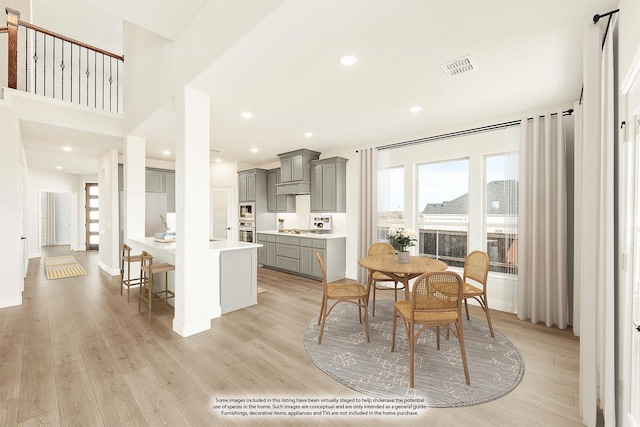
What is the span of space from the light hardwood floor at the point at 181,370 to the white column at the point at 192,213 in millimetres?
258

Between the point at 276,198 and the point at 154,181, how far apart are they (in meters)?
2.86

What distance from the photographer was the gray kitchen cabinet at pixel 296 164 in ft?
19.3

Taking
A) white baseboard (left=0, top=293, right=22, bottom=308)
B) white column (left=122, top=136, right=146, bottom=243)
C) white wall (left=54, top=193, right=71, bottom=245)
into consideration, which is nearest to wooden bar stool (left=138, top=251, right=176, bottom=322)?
white column (left=122, top=136, right=146, bottom=243)

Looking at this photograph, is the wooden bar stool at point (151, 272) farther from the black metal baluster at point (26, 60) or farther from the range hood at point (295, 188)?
the black metal baluster at point (26, 60)

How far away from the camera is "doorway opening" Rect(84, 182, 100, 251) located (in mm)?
9648

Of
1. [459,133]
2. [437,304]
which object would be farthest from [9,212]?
[459,133]

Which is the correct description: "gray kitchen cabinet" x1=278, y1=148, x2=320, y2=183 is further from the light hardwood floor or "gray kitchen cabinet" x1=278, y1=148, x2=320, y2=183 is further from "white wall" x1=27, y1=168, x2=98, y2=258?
"white wall" x1=27, y1=168, x2=98, y2=258

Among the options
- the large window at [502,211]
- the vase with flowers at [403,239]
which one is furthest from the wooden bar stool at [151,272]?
the large window at [502,211]

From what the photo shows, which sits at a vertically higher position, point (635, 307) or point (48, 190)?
point (48, 190)

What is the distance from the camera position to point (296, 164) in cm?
600

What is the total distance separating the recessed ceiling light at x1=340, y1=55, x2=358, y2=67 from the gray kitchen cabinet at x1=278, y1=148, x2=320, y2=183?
335 centimetres

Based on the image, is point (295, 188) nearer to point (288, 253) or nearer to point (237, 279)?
point (288, 253)

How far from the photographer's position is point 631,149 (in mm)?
1482

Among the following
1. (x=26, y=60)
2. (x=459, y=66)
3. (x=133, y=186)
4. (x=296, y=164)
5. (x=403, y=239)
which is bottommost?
(x=403, y=239)
